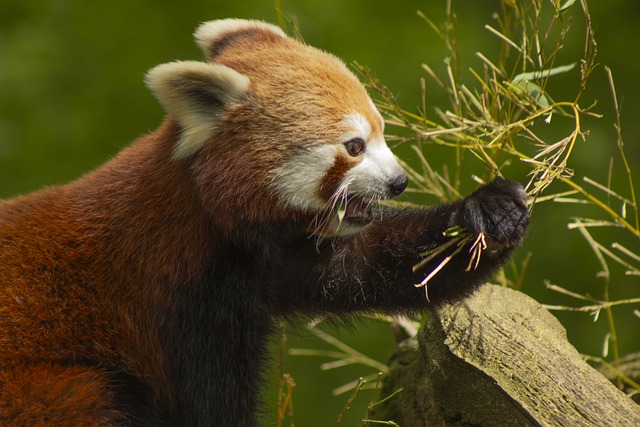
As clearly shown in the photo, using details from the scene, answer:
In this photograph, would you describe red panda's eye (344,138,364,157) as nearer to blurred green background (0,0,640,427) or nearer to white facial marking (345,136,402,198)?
white facial marking (345,136,402,198)

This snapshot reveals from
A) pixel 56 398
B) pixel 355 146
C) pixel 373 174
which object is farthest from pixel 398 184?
pixel 56 398

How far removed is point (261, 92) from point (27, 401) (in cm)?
135

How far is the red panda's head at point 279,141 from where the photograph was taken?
2.99 metres

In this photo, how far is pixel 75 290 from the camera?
3.09m

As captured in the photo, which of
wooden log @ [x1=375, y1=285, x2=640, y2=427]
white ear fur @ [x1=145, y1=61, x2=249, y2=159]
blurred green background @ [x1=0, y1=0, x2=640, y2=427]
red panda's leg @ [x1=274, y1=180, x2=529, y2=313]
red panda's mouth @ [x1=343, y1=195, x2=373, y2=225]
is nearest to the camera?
wooden log @ [x1=375, y1=285, x2=640, y2=427]

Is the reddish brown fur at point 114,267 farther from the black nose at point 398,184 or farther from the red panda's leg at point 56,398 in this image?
the black nose at point 398,184

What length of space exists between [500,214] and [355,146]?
0.58m

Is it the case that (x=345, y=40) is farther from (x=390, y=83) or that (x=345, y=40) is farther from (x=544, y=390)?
(x=544, y=390)

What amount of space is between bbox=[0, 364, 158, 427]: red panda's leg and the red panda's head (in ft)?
2.54

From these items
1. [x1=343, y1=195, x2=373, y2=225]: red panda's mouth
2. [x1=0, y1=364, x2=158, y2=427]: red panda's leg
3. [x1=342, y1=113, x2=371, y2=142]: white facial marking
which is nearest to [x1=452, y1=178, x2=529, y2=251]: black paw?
[x1=343, y1=195, x2=373, y2=225]: red panda's mouth

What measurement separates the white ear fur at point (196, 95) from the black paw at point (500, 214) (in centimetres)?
95

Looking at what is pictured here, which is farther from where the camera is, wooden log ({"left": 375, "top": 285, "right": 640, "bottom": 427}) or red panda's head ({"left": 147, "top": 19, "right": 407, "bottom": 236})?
red panda's head ({"left": 147, "top": 19, "right": 407, "bottom": 236})

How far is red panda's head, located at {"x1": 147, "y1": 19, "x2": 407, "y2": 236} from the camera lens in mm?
2994

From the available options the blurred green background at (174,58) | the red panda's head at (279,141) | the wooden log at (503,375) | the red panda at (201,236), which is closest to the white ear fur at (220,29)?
the red panda at (201,236)
